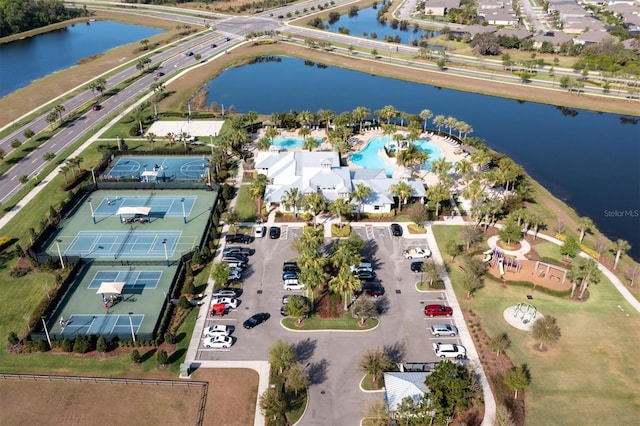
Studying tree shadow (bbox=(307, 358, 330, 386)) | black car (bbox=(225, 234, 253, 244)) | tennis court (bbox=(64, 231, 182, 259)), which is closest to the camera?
tree shadow (bbox=(307, 358, 330, 386))

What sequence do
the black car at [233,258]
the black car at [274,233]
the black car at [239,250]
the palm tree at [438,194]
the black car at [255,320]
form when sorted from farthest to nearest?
the palm tree at [438,194] < the black car at [274,233] < the black car at [239,250] < the black car at [233,258] < the black car at [255,320]

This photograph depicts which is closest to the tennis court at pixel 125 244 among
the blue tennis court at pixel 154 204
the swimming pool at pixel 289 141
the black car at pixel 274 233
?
the blue tennis court at pixel 154 204

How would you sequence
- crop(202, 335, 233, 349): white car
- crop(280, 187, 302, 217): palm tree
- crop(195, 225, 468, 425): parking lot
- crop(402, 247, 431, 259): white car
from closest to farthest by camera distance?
crop(195, 225, 468, 425): parking lot < crop(202, 335, 233, 349): white car < crop(402, 247, 431, 259): white car < crop(280, 187, 302, 217): palm tree

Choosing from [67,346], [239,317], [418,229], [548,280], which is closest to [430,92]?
[418,229]

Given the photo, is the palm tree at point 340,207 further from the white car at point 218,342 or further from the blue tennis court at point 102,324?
the blue tennis court at point 102,324

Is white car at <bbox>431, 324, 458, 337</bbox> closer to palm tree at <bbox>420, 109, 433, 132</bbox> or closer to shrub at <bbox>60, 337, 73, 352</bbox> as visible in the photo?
shrub at <bbox>60, 337, 73, 352</bbox>

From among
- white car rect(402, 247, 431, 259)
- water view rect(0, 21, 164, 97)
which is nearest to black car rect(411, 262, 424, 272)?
white car rect(402, 247, 431, 259)
